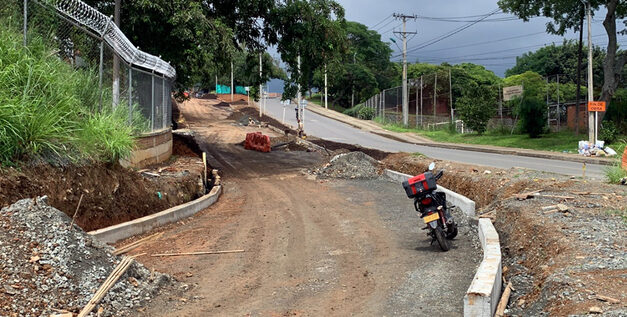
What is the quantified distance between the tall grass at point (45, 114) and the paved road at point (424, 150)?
526 inches

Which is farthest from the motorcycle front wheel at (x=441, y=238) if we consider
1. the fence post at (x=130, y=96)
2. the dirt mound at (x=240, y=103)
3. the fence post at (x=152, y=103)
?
the dirt mound at (x=240, y=103)

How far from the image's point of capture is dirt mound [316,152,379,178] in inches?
754

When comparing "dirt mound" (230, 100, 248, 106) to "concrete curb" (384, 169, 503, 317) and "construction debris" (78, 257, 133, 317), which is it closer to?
"concrete curb" (384, 169, 503, 317)

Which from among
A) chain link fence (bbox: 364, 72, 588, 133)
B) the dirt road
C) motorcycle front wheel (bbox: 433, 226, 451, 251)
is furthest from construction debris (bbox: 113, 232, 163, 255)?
chain link fence (bbox: 364, 72, 588, 133)

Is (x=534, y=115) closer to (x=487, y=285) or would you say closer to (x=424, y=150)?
(x=424, y=150)

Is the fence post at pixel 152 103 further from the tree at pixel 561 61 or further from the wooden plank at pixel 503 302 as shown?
the tree at pixel 561 61

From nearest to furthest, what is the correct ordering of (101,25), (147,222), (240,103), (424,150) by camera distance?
(147,222), (101,25), (424,150), (240,103)

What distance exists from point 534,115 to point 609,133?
5844 mm

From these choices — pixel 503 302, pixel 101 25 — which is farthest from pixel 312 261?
pixel 101 25

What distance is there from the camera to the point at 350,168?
766 inches

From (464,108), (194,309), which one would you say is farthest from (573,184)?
(464,108)

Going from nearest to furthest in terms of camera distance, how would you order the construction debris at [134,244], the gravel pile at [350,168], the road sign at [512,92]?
the construction debris at [134,244]
the gravel pile at [350,168]
the road sign at [512,92]

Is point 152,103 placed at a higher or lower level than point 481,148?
higher

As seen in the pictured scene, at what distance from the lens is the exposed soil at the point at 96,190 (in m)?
7.65
